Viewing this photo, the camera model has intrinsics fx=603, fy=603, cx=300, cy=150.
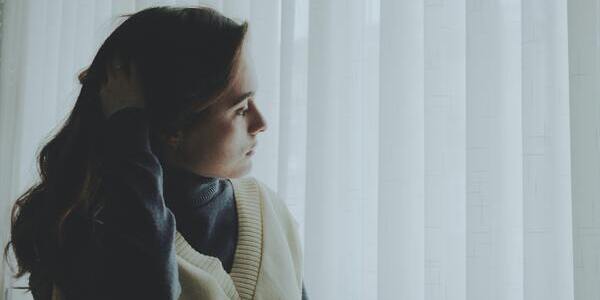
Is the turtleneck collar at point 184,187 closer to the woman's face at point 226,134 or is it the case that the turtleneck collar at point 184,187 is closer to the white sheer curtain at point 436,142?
the woman's face at point 226,134

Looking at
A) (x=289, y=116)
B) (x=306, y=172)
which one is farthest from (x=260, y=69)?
(x=306, y=172)

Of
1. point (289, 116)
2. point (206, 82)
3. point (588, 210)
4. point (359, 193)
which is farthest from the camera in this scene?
point (289, 116)

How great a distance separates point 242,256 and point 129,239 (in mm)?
179

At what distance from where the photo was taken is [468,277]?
3.34 ft

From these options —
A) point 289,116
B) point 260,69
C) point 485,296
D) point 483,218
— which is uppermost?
point 260,69

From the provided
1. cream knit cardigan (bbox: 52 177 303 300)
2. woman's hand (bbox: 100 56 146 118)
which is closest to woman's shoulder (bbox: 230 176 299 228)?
cream knit cardigan (bbox: 52 177 303 300)

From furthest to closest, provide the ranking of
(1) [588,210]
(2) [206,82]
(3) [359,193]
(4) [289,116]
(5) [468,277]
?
(4) [289,116] < (3) [359,193] < (5) [468,277] < (1) [588,210] < (2) [206,82]

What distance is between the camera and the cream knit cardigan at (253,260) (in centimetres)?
80

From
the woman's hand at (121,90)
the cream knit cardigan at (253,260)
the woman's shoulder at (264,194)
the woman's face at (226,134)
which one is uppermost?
the woman's hand at (121,90)

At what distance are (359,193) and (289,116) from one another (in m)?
0.23

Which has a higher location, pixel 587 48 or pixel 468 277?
pixel 587 48

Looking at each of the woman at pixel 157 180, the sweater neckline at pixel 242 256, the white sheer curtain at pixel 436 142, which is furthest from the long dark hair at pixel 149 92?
the white sheer curtain at pixel 436 142

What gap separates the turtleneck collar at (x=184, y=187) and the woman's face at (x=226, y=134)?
0.01m

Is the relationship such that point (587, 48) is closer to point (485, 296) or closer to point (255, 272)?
point (485, 296)
